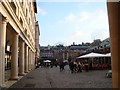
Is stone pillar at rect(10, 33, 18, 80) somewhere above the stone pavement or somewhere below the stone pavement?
above

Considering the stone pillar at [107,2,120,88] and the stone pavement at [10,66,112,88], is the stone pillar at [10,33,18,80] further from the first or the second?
the stone pillar at [107,2,120,88]

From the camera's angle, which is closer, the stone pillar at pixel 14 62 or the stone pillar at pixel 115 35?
the stone pillar at pixel 115 35

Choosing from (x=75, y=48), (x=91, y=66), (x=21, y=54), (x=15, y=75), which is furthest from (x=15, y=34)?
(x=75, y=48)

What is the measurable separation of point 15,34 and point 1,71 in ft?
25.6

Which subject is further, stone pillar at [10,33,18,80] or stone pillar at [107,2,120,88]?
stone pillar at [10,33,18,80]

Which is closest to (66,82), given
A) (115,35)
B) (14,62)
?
(14,62)

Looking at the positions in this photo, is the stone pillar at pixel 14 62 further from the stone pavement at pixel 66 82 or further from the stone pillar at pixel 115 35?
the stone pillar at pixel 115 35

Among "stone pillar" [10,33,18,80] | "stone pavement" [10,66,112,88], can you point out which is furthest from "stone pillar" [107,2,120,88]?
"stone pillar" [10,33,18,80]

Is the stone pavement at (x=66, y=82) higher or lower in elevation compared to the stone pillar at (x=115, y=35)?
lower

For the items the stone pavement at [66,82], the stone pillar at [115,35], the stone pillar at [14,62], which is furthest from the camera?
the stone pillar at [14,62]

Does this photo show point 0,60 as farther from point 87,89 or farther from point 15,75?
point 15,75

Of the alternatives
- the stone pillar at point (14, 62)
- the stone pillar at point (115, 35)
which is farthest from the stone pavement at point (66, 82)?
the stone pillar at point (115, 35)

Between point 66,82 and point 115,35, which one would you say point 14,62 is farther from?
point 115,35

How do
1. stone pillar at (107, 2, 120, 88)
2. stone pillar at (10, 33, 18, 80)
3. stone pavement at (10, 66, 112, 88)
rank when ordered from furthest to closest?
1. stone pillar at (10, 33, 18, 80)
2. stone pavement at (10, 66, 112, 88)
3. stone pillar at (107, 2, 120, 88)
